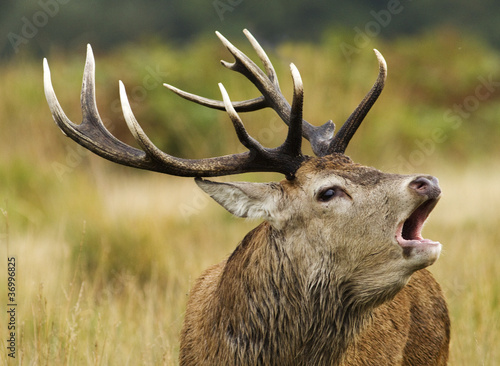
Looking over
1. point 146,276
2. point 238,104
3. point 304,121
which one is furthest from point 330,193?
point 146,276

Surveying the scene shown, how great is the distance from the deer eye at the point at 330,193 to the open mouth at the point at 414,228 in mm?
311

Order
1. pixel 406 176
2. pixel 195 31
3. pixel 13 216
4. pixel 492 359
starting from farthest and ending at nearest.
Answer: pixel 195 31, pixel 13 216, pixel 492 359, pixel 406 176

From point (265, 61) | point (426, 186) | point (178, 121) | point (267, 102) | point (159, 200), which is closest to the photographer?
point (426, 186)

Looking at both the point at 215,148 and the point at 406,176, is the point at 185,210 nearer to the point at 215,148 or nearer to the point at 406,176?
the point at 215,148

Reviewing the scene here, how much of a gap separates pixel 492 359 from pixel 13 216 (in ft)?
15.9

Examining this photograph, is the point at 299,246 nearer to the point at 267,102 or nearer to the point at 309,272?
the point at 309,272

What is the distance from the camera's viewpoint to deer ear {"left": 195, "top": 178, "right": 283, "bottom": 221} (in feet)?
11.3

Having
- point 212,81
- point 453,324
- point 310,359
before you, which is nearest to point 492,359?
point 453,324

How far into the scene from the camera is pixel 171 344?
16.0 ft

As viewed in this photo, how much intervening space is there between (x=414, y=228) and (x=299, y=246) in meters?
0.54

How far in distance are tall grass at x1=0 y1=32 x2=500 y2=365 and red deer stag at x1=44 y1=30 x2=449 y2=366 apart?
2.51ft

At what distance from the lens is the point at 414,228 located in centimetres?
342

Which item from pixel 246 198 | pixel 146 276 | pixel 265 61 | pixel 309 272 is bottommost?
pixel 146 276

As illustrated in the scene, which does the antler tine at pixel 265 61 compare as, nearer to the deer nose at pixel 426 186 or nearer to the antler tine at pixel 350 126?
the antler tine at pixel 350 126
